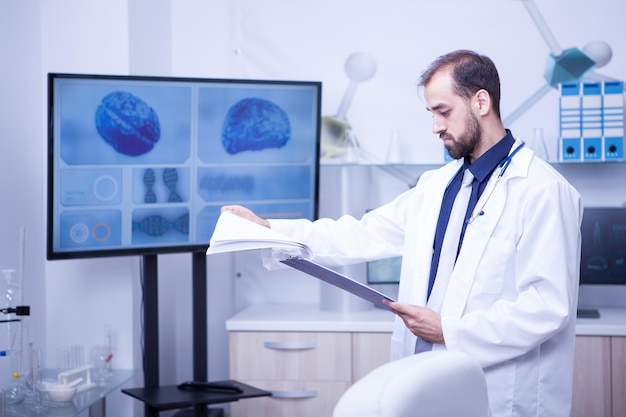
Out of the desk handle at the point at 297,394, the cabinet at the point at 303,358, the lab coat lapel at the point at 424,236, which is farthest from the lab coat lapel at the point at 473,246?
the desk handle at the point at 297,394

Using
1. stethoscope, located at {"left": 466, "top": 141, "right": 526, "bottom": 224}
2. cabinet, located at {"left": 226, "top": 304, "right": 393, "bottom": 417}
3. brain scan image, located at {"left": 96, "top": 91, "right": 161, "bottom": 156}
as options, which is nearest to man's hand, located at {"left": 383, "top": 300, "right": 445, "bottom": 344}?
stethoscope, located at {"left": 466, "top": 141, "right": 526, "bottom": 224}

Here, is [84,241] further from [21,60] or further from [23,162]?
[21,60]

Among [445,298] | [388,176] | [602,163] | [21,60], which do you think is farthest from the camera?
[388,176]

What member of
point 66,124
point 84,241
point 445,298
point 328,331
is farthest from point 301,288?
point 445,298

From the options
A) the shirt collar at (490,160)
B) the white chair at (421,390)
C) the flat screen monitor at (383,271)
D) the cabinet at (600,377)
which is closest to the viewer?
the white chair at (421,390)

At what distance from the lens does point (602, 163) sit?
3.23 metres

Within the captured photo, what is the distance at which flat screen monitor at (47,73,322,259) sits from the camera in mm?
2648

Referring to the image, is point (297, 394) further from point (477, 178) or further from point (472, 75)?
point (472, 75)

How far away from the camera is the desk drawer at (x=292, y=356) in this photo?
2934 mm

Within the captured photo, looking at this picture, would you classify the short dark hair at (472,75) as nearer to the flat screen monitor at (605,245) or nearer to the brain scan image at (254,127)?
the brain scan image at (254,127)

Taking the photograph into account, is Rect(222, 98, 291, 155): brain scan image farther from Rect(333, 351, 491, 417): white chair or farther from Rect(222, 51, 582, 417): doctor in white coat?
Rect(333, 351, 491, 417): white chair

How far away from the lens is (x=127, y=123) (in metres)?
2.72

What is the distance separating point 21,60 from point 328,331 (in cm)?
156

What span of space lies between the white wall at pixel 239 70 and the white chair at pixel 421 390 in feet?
7.10
